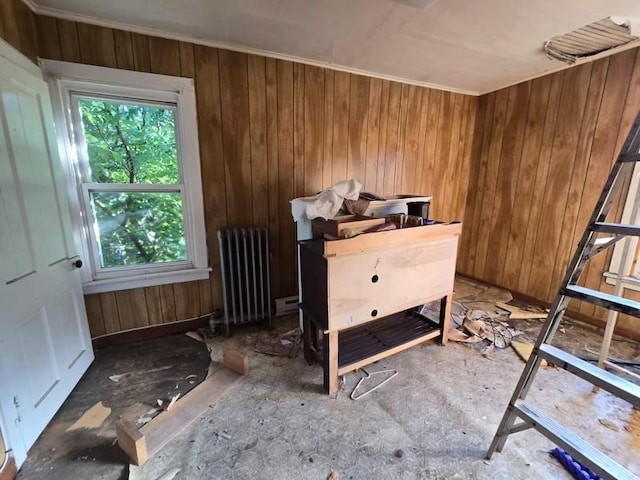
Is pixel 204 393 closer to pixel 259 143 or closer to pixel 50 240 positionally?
pixel 50 240

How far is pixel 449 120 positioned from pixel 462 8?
5.78 feet

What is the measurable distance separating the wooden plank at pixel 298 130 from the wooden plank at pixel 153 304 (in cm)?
144

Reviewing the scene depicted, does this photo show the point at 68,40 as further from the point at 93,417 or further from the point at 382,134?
the point at 382,134

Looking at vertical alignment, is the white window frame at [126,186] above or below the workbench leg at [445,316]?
above

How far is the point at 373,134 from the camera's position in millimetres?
2875

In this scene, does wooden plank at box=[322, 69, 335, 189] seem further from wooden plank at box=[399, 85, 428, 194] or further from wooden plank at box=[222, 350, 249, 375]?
wooden plank at box=[222, 350, 249, 375]

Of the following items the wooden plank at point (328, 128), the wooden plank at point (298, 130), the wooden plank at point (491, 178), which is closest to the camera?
the wooden plank at point (298, 130)

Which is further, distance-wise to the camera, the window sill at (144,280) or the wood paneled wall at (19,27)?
the window sill at (144,280)

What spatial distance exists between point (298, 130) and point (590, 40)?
231 centimetres

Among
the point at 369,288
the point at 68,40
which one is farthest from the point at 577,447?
the point at 68,40

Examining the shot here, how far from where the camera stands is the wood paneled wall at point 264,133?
200cm

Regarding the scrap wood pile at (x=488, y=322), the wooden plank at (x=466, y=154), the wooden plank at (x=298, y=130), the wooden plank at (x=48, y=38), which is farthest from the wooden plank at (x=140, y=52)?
the wooden plank at (x=466, y=154)

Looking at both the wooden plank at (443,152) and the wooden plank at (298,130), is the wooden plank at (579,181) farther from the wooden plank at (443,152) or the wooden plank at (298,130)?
the wooden plank at (298,130)

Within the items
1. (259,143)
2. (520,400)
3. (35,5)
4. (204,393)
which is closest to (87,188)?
(35,5)
